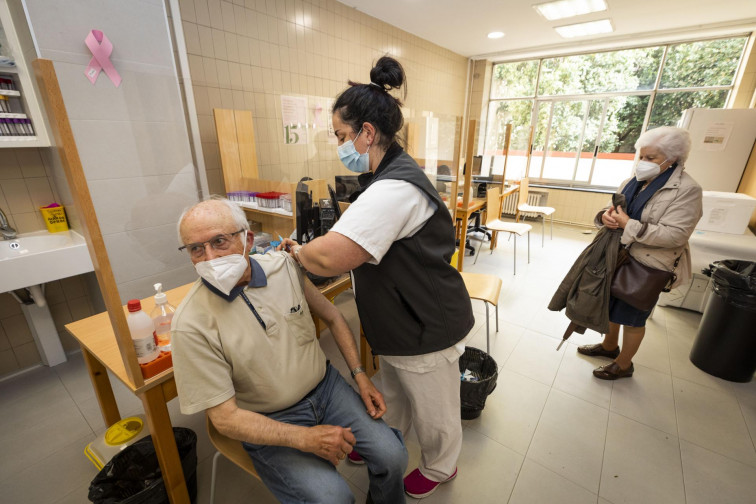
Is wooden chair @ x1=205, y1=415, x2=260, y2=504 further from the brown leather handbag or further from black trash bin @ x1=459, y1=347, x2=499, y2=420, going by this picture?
the brown leather handbag

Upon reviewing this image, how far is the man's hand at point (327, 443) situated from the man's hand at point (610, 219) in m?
1.71

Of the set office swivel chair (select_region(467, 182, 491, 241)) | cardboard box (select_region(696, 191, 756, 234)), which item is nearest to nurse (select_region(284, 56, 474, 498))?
cardboard box (select_region(696, 191, 756, 234))

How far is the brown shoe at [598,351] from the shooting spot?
225 cm

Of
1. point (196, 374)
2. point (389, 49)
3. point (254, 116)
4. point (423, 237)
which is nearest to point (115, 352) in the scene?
point (196, 374)

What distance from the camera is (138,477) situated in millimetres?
1235

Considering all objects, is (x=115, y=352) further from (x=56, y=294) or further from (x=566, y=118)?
(x=566, y=118)

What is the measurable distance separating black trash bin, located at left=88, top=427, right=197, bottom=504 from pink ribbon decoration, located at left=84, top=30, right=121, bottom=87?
1853 millimetres

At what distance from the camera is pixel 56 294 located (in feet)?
7.16

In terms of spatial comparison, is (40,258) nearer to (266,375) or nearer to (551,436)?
(266,375)

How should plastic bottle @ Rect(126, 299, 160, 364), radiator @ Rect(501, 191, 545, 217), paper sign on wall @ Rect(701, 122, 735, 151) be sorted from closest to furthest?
plastic bottle @ Rect(126, 299, 160, 364) → paper sign on wall @ Rect(701, 122, 735, 151) → radiator @ Rect(501, 191, 545, 217)

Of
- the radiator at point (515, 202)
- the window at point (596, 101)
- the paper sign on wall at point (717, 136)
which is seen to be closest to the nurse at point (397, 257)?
the window at point (596, 101)

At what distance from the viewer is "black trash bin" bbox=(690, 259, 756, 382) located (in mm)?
1900

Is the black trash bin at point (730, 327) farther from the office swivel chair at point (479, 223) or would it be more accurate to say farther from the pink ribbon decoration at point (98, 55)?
the pink ribbon decoration at point (98, 55)

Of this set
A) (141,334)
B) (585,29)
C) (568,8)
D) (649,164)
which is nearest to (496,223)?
(649,164)
